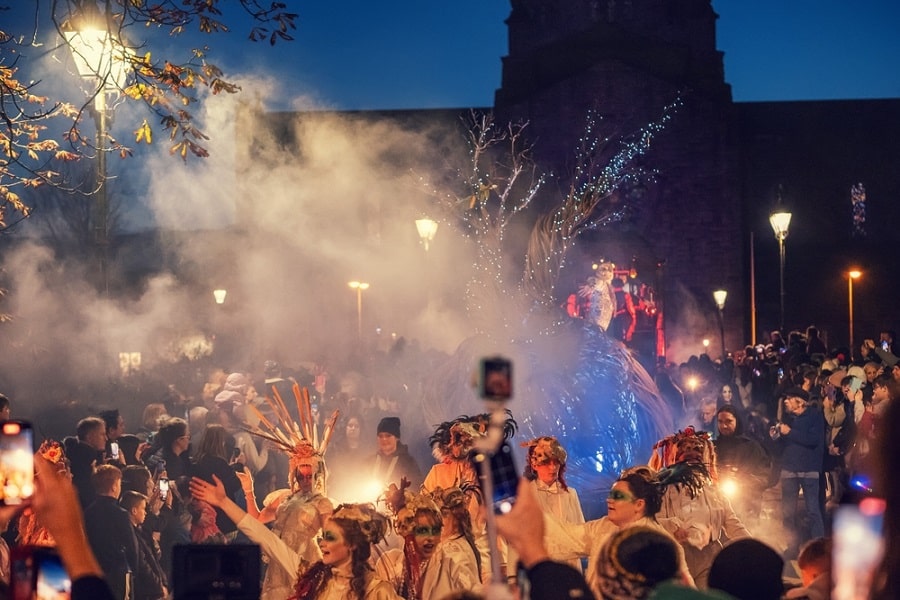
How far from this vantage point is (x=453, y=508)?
6.25m

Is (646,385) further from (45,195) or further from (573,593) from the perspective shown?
(45,195)

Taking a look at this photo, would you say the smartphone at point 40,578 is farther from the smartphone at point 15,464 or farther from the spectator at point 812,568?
the spectator at point 812,568

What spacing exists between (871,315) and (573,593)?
43.1 meters

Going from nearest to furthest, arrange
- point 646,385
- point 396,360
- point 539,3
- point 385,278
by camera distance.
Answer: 1. point 646,385
2. point 396,360
3. point 385,278
4. point 539,3

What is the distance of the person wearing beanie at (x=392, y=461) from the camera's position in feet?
32.0

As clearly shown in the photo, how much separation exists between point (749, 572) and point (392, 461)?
6.12 m

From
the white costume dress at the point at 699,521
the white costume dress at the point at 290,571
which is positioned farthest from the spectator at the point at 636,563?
the white costume dress at the point at 699,521

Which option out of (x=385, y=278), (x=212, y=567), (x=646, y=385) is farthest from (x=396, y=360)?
(x=385, y=278)

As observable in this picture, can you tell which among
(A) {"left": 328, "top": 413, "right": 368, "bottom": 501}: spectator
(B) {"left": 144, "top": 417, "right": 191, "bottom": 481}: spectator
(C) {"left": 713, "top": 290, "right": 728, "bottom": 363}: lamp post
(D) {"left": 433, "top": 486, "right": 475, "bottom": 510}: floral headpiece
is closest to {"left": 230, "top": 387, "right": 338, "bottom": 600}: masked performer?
(D) {"left": 433, "top": 486, "right": 475, "bottom": 510}: floral headpiece

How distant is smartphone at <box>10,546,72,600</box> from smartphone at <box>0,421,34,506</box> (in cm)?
21

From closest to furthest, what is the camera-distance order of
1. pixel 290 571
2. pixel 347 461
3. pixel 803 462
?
pixel 290 571, pixel 803 462, pixel 347 461

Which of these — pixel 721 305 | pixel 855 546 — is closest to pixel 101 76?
pixel 855 546

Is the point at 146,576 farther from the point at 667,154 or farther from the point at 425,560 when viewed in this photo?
the point at 667,154

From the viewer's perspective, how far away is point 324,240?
45250mm
